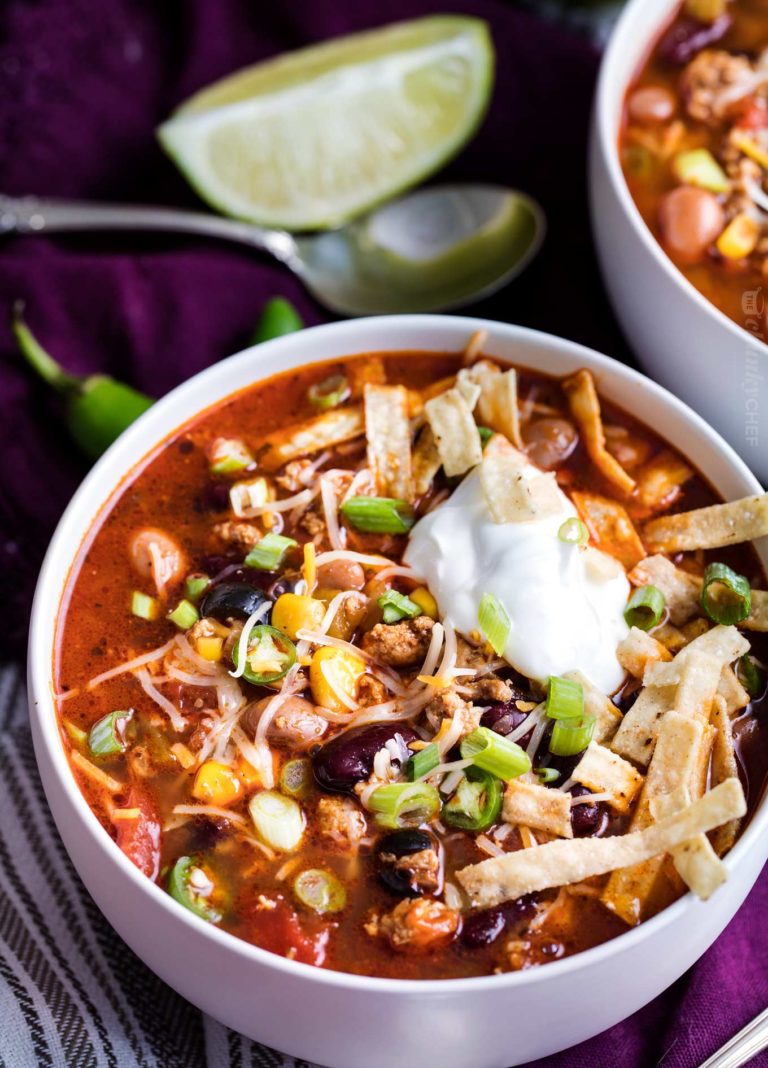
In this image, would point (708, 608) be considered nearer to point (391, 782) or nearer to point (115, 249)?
point (391, 782)

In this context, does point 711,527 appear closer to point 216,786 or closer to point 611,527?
point 611,527

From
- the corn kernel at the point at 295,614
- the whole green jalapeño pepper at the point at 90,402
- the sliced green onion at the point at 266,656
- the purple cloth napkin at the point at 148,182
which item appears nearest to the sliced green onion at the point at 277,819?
the sliced green onion at the point at 266,656

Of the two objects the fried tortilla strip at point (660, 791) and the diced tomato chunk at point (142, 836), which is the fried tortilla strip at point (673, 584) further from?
the diced tomato chunk at point (142, 836)

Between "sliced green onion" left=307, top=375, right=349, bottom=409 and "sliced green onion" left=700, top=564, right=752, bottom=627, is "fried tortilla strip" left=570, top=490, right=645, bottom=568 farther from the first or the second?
"sliced green onion" left=307, top=375, right=349, bottom=409

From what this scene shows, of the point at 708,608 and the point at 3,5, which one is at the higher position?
the point at 3,5

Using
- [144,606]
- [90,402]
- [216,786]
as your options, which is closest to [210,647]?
[144,606]

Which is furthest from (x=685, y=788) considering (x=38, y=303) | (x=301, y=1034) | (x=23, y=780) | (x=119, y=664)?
(x=38, y=303)
